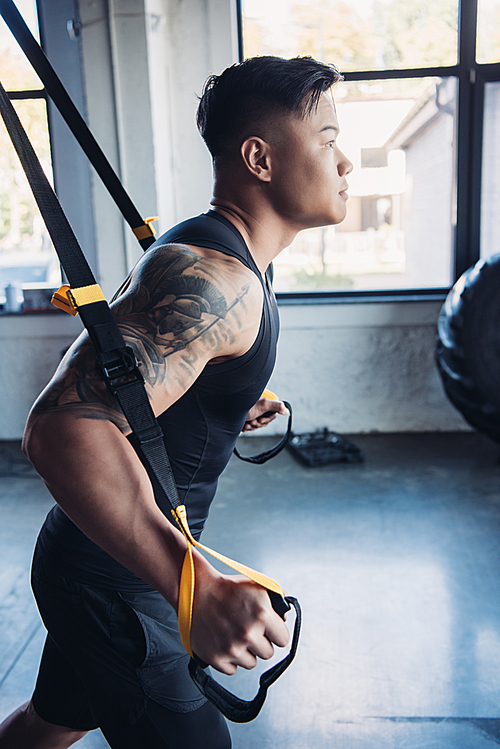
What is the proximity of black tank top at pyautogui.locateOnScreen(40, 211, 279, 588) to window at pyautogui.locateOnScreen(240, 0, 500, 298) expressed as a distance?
9.79 feet

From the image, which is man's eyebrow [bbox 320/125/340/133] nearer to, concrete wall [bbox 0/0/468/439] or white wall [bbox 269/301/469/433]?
concrete wall [bbox 0/0/468/439]

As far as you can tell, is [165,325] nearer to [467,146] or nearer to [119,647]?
[119,647]

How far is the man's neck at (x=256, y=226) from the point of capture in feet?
3.45

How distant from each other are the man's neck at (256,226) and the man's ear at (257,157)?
6cm

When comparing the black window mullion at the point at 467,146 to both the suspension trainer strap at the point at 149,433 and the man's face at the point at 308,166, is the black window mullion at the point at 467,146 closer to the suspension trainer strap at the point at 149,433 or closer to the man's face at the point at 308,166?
the man's face at the point at 308,166

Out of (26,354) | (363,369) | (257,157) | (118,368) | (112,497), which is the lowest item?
(363,369)

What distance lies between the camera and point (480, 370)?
127 inches

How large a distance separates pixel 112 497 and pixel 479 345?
288cm

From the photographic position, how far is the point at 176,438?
3.17 ft

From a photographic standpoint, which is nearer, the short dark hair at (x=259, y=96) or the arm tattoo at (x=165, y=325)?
the arm tattoo at (x=165, y=325)

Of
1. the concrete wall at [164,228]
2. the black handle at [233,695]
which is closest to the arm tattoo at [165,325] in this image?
the black handle at [233,695]

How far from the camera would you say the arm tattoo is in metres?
0.73

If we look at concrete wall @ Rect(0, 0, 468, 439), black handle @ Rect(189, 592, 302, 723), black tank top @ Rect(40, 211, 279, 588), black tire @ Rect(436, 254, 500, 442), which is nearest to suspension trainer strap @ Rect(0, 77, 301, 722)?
black handle @ Rect(189, 592, 302, 723)

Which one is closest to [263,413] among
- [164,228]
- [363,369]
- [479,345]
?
[479,345]
